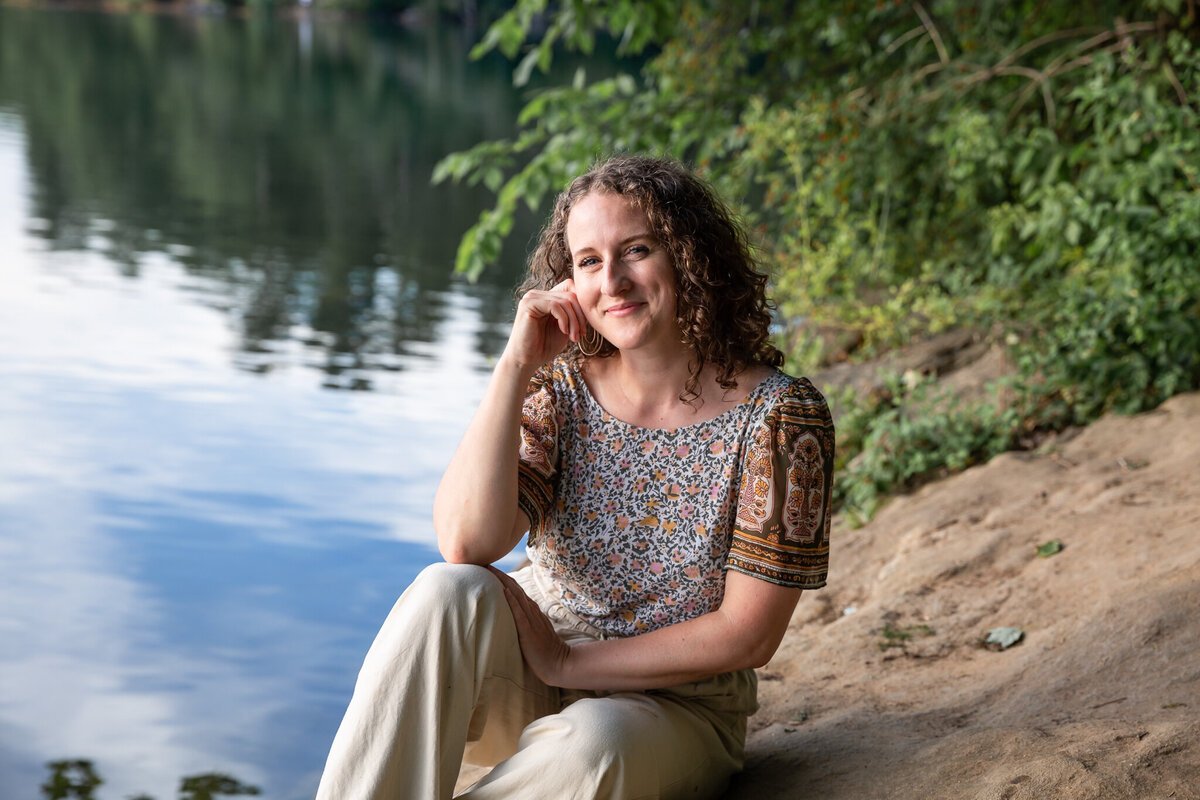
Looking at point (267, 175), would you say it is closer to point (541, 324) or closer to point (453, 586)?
point (541, 324)

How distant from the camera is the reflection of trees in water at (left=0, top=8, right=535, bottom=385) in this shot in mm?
9578

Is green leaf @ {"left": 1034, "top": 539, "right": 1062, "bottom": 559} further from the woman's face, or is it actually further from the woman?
the woman's face

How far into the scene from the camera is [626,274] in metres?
2.35

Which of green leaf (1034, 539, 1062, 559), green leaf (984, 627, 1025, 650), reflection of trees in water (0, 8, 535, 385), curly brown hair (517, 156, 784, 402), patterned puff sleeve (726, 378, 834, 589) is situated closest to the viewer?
patterned puff sleeve (726, 378, 834, 589)

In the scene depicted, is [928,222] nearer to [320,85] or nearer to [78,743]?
[78,743]

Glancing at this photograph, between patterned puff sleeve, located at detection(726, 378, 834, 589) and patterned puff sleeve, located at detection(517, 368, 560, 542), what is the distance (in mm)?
396

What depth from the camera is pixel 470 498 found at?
90.6 inches

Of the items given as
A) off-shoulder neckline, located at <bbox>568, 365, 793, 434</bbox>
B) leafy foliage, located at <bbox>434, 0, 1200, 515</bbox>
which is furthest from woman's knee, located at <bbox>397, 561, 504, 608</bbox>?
leafy foliage, located at <bbox>434, 0, 1200, 515</bbox>

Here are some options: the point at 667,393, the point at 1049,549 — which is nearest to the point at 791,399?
the point at 667,393

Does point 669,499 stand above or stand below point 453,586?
above

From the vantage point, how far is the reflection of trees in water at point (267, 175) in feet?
31.4

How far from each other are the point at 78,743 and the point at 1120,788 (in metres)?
2.98

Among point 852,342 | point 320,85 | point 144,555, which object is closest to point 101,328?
point 144,555

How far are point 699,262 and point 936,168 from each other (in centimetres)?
406
